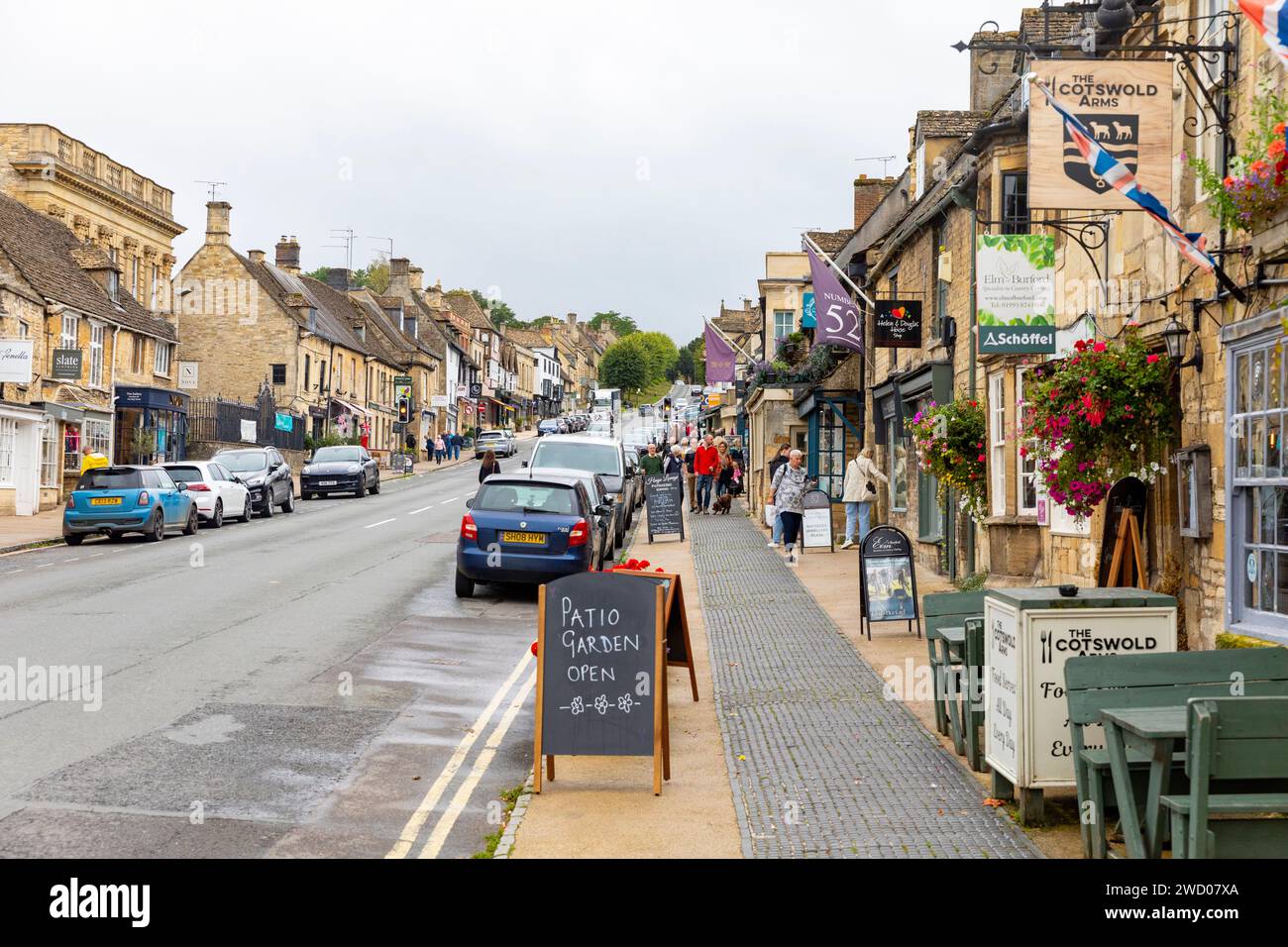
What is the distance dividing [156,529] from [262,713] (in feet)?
55.8

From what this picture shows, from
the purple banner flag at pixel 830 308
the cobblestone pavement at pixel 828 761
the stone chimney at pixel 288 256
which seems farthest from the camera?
the stone chimney at pixel 288 256

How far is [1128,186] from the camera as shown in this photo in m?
8.44

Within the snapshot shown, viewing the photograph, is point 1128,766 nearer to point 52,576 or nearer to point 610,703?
point 610,703

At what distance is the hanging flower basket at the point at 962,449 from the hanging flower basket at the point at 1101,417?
4.94m

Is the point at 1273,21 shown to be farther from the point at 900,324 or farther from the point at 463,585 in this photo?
the point at 900,324

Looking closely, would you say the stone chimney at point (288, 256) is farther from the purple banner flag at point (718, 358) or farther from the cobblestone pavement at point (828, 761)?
the cobblestone pavement at point (828, 761)

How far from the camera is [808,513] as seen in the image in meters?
21.3

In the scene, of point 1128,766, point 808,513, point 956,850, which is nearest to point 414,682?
point 956,850

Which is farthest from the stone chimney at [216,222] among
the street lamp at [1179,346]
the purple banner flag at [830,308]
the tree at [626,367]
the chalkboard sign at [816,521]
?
the tree at [626,367]

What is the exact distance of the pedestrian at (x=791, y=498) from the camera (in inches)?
840

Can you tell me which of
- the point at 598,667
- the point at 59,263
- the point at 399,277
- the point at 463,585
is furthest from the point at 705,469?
the point at 399,277

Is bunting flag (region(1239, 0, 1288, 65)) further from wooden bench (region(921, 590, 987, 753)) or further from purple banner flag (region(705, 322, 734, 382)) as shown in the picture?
purple banner flag (region(705, 322, 734, 382))

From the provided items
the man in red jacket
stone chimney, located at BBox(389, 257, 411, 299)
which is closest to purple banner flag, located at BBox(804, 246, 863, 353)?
the man in red jacket

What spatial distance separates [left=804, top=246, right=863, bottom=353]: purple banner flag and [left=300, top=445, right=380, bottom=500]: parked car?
2322 cm
